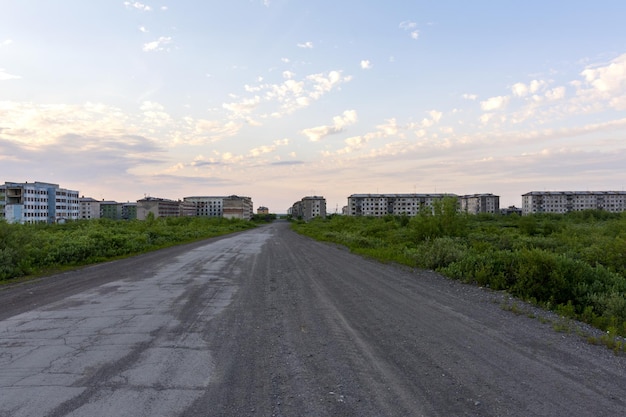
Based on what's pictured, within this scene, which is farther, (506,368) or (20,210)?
(20,210)

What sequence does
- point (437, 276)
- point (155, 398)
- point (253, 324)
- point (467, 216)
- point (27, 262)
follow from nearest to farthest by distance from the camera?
point (155, 398)
point (253, 324)
point (437, 276)
point (27, 262)
point (467, 216)

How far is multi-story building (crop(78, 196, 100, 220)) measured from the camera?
14416cm

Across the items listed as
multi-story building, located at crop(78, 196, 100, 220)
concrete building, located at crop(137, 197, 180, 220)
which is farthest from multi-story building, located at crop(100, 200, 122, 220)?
concrete building, located at crop(137, 197, 180, 220)

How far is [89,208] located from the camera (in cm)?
14975

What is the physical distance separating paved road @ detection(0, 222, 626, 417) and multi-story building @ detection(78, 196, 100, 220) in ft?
507

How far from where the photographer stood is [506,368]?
4777mm

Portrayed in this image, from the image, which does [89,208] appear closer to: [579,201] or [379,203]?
[379,203]

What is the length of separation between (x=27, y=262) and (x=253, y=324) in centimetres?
1217

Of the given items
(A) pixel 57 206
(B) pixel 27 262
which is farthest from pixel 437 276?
(A) pixel 57 206

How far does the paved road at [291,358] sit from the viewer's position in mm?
3820

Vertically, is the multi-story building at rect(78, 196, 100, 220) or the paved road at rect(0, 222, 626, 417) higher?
the multi-story building at rect(78, 196, 100, 220)

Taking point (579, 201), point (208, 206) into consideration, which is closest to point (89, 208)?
point (208, 206)

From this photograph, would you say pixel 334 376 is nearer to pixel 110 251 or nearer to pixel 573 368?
pixel 573 368

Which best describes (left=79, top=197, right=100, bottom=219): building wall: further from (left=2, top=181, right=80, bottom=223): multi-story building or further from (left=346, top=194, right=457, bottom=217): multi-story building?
(left=346, top=194, right=457, bottom=217): multi-story building
